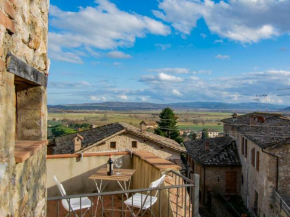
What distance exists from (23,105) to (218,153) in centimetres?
2007

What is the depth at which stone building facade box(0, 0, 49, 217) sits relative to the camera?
155cm

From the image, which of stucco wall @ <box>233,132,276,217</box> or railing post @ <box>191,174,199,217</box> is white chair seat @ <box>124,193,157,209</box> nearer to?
railing post @ <box>191,174,199,217</box>

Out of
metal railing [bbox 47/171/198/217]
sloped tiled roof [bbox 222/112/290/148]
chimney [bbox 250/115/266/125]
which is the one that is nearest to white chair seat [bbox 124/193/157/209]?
metal railing [bbox 47/171/198/217]

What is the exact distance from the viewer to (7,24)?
5.16 feet

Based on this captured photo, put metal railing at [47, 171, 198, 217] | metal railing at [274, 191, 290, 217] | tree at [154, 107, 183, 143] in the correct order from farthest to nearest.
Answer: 1. tree at [154, 107, 183, 143]
2. metal railing at [274, 191, 290, 217]
3. metal railing at [47, 171, 198, 217]

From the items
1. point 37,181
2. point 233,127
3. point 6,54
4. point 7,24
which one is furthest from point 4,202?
point 233,127

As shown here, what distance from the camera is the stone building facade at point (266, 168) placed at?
13.2 metres

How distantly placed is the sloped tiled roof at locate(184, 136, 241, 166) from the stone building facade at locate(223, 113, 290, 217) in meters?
1.39

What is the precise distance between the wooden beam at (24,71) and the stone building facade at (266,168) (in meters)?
13.0

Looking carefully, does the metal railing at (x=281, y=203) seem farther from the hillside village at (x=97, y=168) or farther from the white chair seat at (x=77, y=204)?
the white chair seat at (x=77, y=204)

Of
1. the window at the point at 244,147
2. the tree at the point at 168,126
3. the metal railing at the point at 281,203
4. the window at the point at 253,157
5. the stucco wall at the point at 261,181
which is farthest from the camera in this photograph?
the tree at the point at 168,126

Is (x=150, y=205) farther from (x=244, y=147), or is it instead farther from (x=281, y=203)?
(x=244, y=147)

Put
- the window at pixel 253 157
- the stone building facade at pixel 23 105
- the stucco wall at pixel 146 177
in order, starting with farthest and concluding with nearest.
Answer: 1. the window at pixel 253 157
2. the stucco wall at pixel 146 177
3. the stone building facade at pixel 23 105

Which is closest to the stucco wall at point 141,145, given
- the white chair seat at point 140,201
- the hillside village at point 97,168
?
the hillside village at point 97,168
